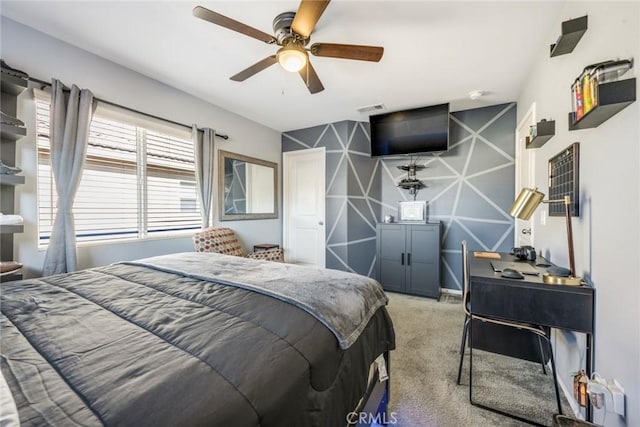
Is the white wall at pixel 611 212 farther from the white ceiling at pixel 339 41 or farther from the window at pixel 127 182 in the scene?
the window at pixel 127 182

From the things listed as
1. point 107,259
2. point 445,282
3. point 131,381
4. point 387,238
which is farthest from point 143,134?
point 445,282

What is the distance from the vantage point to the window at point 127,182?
2.12 m

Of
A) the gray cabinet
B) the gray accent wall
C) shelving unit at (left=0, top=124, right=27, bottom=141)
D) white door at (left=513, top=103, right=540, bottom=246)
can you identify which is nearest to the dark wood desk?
white door at (left=513, top=103, right=540, bottom=246)

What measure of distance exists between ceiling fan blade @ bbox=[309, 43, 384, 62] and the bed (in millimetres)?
1540

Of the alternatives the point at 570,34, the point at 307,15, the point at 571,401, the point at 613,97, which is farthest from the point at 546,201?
the point at 307,15

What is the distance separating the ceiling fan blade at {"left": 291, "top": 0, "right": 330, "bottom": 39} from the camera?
57.2 inches

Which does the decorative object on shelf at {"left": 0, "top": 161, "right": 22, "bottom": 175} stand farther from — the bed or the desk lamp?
the desk lamp

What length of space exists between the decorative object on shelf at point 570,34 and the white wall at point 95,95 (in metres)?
3.37

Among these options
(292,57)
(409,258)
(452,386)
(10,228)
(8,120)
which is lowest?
(452,386)

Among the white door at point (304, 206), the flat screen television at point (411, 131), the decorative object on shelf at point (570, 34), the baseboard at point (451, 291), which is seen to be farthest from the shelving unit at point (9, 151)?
the baseboard at point (451, 291)

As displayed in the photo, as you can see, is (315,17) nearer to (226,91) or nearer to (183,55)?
(183,55)

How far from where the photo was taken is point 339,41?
85.6 inches

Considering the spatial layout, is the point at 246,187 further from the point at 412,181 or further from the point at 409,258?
the point at 409,258

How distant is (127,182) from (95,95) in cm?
80
